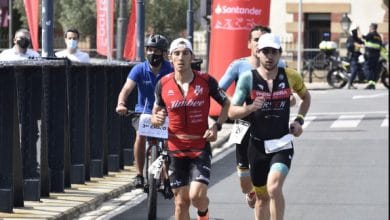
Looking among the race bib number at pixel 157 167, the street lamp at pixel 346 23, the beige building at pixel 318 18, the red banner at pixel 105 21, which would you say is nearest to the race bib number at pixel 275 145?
the race bib number at pixel 157 167

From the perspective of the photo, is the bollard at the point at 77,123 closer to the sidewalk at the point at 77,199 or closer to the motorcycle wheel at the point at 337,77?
the sidewalk at the point at 77,199

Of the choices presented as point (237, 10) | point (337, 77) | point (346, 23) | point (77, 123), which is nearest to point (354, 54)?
point (337, 77)

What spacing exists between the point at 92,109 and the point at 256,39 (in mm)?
5000

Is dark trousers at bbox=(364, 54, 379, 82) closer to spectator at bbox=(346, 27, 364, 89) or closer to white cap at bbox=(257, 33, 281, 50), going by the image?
Result: spectator at bbox=(346, 27, 364, 89)

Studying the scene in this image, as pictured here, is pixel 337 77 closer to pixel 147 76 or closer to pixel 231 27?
pixel 231 27

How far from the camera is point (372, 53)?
3922 centimetres

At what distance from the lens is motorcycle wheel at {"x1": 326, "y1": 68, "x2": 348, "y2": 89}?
41.1 metres

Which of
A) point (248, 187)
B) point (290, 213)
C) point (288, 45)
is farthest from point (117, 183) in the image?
point (288, 45)

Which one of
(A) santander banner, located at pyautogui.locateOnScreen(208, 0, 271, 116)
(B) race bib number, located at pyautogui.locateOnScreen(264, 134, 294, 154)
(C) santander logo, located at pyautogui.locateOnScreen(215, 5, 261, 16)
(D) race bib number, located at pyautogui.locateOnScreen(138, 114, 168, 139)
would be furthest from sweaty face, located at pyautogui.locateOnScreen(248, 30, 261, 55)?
(C) santander logo, located at pyautogui.locateOnScreen(215, 5, 261, 16)

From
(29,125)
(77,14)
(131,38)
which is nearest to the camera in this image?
(29,125)

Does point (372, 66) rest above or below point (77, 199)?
below

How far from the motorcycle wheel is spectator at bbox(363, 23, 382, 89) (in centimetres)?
105

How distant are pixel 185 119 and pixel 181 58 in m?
0.52

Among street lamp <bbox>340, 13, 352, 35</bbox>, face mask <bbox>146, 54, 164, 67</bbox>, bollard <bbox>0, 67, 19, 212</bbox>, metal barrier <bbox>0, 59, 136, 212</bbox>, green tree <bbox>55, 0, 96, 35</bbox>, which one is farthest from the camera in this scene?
street lamp <bbox>340, 13, 352, 35</bbox>
